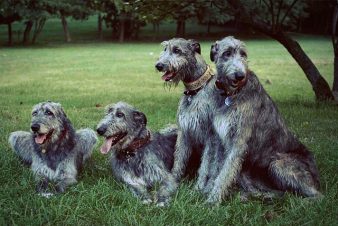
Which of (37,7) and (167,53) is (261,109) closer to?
(167,53)

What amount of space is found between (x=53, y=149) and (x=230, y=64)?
107 inches

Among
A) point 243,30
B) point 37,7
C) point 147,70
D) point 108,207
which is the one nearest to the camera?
point 108,207

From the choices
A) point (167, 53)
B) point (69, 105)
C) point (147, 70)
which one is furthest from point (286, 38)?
point (147, 70)

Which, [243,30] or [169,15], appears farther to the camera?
[243,30]

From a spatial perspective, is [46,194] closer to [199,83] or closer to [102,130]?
[102,130]

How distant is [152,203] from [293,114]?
6.47m

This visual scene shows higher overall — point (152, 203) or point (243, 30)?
point (152, 203)

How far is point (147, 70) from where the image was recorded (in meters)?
22.3

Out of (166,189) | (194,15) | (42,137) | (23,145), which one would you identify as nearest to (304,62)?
(166,189)

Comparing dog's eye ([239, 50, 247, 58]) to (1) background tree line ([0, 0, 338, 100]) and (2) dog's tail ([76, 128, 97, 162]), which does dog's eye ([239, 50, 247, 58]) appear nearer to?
(2) dog's tail ([76, 128, 97, 162])

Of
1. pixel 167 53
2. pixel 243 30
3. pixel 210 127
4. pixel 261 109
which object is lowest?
pixel 243 30

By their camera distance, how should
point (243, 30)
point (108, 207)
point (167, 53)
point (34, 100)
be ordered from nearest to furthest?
point (108, 207)
point (167, 53)
point (34, 100)
point (243, 30)

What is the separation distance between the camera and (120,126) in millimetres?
6199

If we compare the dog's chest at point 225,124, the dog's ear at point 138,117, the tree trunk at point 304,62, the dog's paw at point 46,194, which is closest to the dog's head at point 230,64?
the dog's chest at point 225,124
